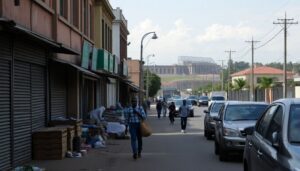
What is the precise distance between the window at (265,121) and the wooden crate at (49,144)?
8789mm

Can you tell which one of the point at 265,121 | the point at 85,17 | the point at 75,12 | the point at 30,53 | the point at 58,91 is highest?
the point at 85,17

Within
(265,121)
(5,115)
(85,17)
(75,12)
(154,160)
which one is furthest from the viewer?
(85,17)

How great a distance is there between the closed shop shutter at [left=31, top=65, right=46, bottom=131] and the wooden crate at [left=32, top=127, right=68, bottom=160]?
451 millimetres

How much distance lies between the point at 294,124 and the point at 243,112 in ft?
36.3

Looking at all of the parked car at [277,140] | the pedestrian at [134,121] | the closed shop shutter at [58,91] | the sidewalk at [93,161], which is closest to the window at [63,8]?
the closed shop shutter at [58,91]

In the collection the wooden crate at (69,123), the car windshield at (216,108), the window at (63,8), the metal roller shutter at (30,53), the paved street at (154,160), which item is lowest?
the paved street at (154,160)

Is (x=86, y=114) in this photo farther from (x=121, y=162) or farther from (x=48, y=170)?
(x=48, y=170)

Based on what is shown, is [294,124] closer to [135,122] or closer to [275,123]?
[275,123]

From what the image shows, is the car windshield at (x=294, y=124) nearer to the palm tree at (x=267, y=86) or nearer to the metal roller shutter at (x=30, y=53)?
the metal roller shutter at (x=30, y=53)

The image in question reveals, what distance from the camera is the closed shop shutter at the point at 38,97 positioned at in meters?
17.3

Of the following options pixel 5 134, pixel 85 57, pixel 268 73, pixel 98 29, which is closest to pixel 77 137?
pixel 5 134

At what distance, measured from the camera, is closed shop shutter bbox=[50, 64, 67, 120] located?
2070cm

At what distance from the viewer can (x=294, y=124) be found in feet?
23.5

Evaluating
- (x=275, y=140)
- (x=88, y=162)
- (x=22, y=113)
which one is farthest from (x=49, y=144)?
(x=275, y=140)
